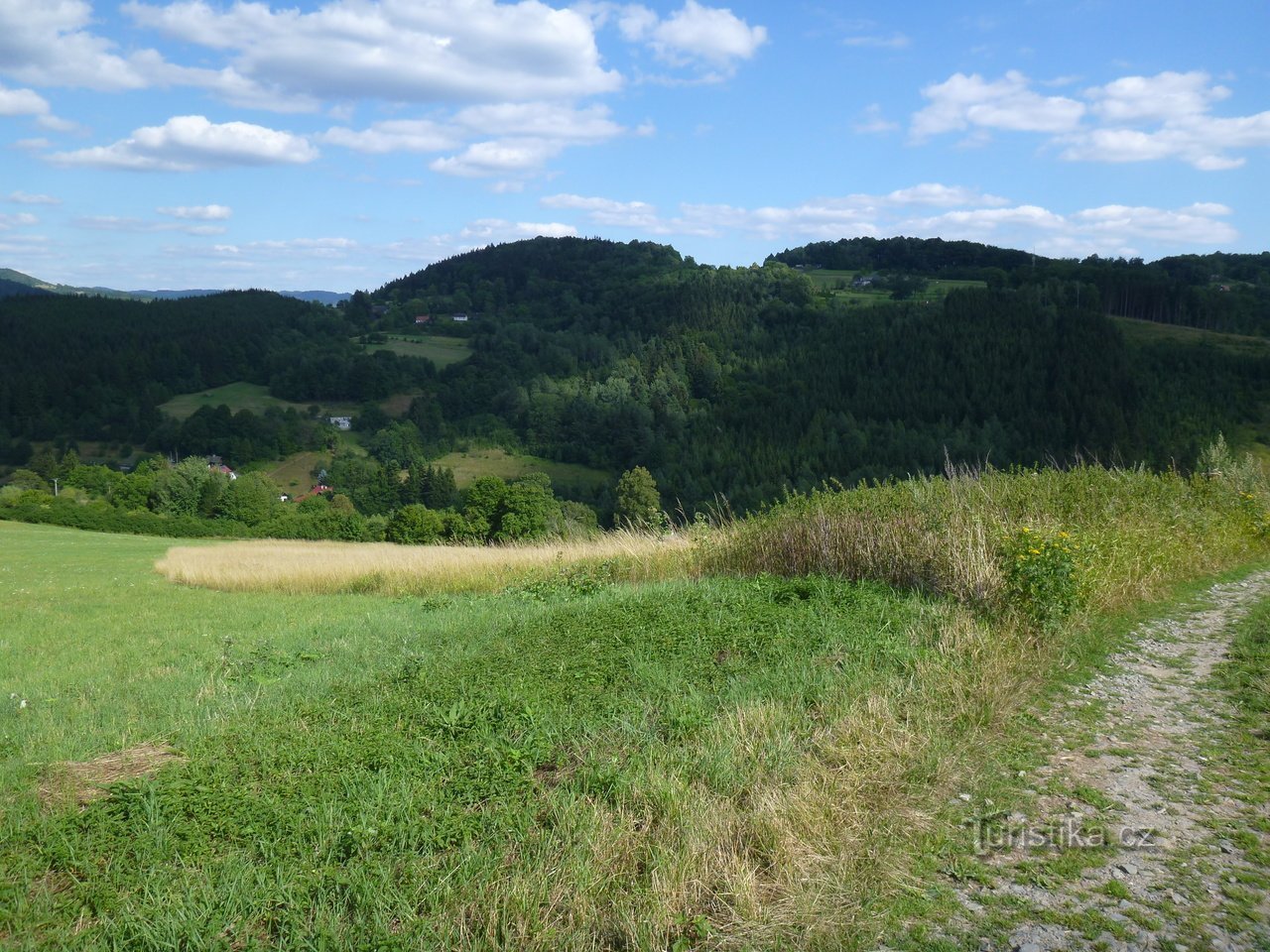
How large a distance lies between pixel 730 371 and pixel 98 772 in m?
108

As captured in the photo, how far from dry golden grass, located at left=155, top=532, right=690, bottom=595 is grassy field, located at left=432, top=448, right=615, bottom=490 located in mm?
68643

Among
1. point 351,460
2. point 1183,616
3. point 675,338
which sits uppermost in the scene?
point 675,338

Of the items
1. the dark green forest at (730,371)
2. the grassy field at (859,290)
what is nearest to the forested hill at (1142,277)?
the dark green forest at (730,371)

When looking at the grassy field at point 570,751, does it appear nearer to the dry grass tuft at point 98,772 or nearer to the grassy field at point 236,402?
the dry grass tuft at point 98,772

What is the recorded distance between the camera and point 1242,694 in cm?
627

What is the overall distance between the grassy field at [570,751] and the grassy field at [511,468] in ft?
260

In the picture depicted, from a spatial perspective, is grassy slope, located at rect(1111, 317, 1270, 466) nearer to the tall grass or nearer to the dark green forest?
the dark green forest

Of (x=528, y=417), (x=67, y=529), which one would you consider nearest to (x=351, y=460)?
(x=528, y=417)

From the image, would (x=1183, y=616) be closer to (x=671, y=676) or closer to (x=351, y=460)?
(x=671, y=676)

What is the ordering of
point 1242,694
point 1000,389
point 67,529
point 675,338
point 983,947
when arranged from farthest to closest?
point 675,338, point 1000,389, point 67,529, point 1242,694, point 983,947

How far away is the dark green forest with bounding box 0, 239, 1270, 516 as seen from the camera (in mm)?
73812

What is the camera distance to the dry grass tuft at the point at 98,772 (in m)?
4.61

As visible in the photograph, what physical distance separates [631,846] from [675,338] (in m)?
123

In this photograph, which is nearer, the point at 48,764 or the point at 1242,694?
the point at 48,764
